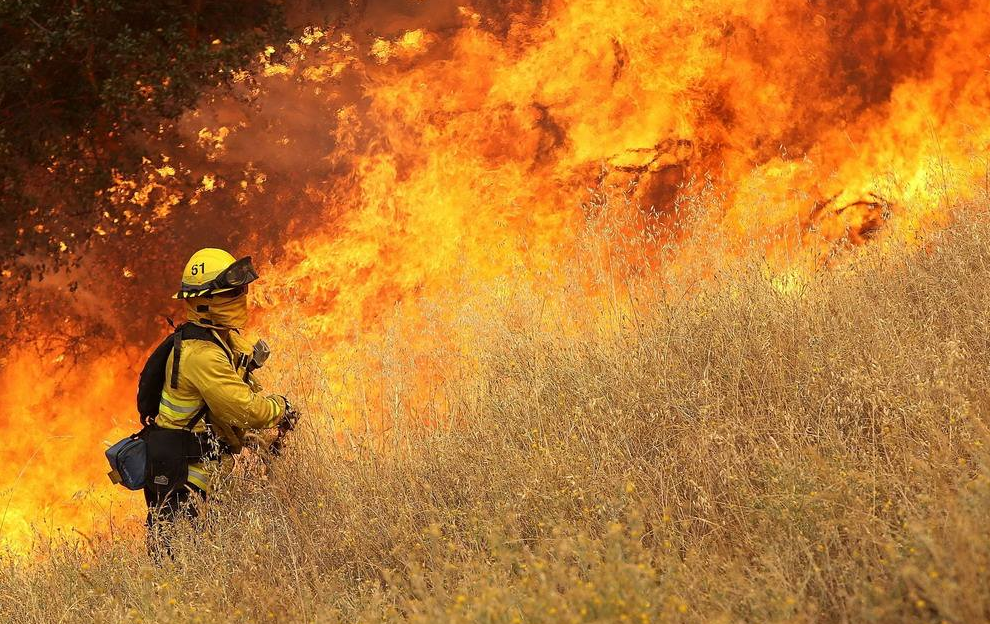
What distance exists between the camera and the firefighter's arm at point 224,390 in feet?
15.1

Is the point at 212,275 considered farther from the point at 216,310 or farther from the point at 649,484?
the point at 649,484

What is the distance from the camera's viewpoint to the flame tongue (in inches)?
303

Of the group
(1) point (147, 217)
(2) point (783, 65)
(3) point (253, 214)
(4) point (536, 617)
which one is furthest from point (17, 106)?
(4) point (536, 617)

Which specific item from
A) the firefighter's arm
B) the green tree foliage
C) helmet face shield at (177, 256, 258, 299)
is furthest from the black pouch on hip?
the green tree foliage

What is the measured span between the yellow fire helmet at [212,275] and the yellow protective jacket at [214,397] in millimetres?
200

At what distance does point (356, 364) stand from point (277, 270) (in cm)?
206

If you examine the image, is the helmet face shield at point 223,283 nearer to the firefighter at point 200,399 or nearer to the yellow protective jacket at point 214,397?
the firefighter at point 200,399

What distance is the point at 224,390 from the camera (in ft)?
15.2

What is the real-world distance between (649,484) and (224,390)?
78.0 inches

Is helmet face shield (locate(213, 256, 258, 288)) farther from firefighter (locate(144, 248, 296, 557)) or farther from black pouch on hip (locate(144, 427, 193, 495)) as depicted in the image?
black pouch on hip (locate(144, 427, 193, 495))

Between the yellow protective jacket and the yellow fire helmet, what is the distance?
0.20m

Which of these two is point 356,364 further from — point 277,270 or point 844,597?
point 844,597

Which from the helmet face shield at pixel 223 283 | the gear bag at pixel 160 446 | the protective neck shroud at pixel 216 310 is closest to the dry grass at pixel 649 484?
the gear bag at pixel 160 446

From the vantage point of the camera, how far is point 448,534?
425 centimetres
